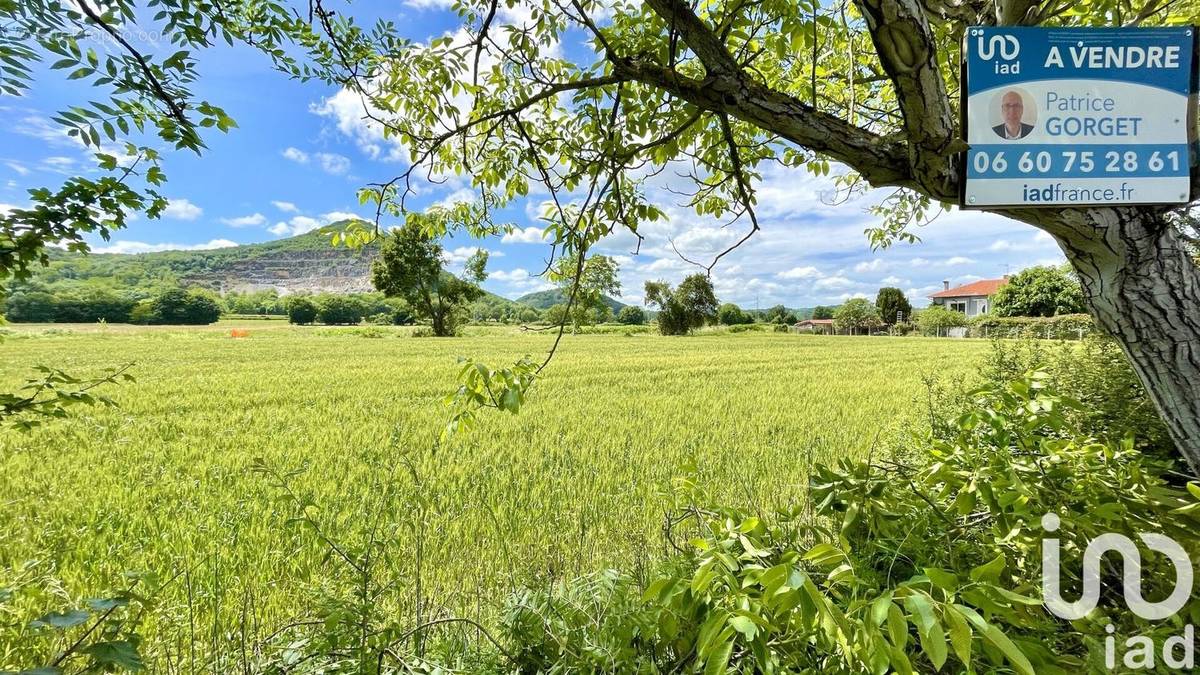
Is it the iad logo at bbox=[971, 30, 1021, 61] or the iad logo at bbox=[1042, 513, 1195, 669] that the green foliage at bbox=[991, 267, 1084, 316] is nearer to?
the iad logo at bbox=[1042, 513, 1195, 669]

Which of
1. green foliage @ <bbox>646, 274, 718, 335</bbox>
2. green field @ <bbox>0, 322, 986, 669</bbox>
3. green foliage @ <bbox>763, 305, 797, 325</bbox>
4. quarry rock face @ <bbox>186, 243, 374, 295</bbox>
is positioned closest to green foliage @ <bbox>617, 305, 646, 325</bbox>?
green foliage @ <bbox>646, 274, 718, 335</bbox>

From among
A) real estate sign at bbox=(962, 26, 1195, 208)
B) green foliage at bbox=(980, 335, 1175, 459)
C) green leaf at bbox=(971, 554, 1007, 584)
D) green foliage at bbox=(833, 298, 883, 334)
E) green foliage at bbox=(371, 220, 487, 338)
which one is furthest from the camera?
green foliage at bbox=(833, 298, 883, 334)

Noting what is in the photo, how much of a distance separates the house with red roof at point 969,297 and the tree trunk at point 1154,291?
76.8 m

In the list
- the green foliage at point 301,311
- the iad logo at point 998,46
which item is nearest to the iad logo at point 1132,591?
the iad logo at point 998,46

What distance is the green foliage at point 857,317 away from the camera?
5750 cm

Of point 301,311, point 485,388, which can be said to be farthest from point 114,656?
point 301,311

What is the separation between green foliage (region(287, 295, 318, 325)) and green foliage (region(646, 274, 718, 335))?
48263mm

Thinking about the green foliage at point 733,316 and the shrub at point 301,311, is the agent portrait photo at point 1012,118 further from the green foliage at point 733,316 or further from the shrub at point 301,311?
the shrub at point 301,311

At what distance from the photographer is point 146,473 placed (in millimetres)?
4188

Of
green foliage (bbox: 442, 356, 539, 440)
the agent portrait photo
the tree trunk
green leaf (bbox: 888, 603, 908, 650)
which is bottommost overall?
green leaf (bbox: 888, 603, 908, 650)

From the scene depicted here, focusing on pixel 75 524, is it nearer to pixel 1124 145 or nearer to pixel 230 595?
pixel 230 595

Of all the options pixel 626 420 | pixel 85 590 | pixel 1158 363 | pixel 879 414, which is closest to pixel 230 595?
pixel 85 590

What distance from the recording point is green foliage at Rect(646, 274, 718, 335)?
44.3m

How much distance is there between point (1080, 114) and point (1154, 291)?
0.64 metres
